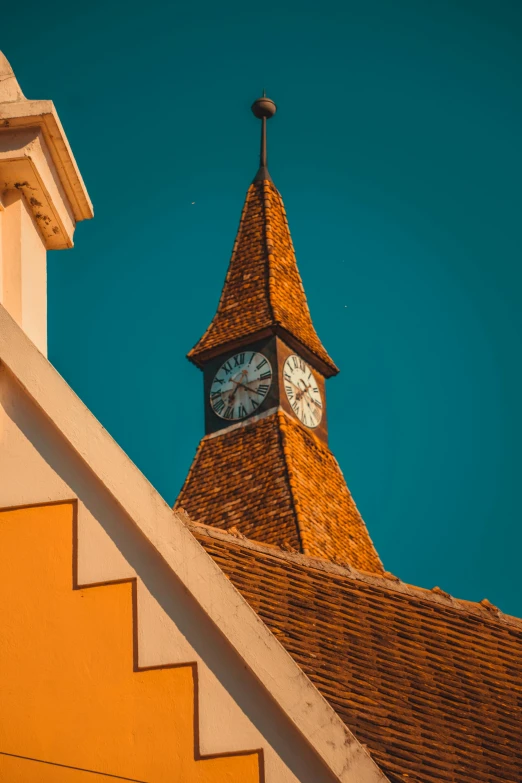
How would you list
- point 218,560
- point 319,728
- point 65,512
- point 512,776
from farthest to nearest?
point 218,560 → point 512,776 → point 65,512 → point 319,728

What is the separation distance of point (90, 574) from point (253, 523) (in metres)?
26.9

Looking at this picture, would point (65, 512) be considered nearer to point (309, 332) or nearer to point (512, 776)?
point (512, 776)

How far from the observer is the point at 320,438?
38.6m

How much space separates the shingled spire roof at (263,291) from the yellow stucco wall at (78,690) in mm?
31786

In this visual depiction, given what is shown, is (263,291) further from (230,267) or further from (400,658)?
(400,658)

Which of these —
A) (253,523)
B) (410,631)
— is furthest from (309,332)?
(410,631)

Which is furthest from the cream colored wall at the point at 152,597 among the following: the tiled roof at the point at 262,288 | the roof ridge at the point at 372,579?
the tiled roof at the point at 262,288

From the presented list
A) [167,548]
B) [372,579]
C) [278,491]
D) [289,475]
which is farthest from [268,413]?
[167,548]

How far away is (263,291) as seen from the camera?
39.7 m

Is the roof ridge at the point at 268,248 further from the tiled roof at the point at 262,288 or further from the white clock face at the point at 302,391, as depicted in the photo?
the white clock face at the point at 302,391

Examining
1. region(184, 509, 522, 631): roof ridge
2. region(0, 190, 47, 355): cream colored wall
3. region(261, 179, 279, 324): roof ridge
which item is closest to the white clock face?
region(261, 179, 279, 324): roof ridge

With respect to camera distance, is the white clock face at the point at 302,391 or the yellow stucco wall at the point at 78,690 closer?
the yellow stucco wall at the point at 78,690

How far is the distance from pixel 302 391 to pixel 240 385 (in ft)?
4.98

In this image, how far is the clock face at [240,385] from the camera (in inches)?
1490
